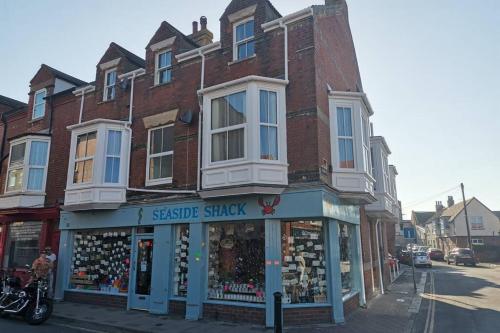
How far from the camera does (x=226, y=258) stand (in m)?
10.8

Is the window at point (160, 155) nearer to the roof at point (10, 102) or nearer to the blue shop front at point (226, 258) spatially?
the blue shop front at point (226, 258)

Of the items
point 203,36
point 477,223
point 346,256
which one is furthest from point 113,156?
point 477,223

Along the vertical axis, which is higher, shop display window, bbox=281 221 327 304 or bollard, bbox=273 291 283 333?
shop display window, bbox=281 221 327 304

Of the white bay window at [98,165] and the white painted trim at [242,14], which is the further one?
the white bay window at [98,165]

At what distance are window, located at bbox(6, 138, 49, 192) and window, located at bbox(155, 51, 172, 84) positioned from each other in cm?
651

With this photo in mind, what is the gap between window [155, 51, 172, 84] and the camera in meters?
13.7

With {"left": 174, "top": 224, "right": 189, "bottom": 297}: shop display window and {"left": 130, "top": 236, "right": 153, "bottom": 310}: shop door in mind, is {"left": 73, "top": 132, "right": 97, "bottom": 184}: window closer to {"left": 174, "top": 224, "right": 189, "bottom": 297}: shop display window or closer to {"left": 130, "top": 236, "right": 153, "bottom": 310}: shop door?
{"left": 130, "top": 236, "right": 153, "bottom": 310}: shop door

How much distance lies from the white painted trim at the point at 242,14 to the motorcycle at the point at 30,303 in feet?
33.0

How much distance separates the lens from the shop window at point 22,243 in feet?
50.6

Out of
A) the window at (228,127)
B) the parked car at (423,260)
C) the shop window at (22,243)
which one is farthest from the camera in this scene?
the parked car at (423,260)

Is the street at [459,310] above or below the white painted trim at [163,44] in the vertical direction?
below

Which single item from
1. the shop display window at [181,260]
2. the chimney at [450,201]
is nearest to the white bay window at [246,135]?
the shop display window at [181,260]

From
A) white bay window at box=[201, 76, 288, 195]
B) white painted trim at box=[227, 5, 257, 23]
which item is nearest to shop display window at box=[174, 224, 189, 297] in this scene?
white bay window at box=[201, 76, 288, 195]

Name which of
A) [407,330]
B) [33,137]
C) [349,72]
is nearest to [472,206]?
[349,72]
